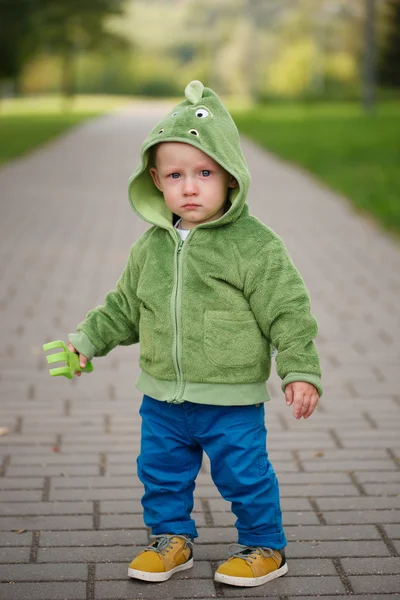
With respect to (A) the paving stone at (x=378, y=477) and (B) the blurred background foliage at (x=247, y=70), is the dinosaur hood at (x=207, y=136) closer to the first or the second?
(A) the paving stone at (x=378, y=477)

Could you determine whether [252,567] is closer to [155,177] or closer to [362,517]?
[362,517]

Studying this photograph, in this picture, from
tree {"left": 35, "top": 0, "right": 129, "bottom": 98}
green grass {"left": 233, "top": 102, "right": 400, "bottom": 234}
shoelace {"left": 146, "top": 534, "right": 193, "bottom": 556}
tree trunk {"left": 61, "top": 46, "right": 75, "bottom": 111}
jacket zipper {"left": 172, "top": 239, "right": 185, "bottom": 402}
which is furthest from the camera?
tree trunk {"left": 61, "top": 46, "right": 75, "bottom": 111}

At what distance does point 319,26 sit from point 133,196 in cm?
8524

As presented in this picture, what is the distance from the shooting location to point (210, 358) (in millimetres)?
3102

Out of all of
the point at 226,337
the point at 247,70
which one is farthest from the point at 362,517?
the point at 247,70

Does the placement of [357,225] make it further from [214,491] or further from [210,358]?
[210,358]

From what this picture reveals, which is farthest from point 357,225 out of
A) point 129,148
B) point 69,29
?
point 69,29

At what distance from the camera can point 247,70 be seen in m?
95.8

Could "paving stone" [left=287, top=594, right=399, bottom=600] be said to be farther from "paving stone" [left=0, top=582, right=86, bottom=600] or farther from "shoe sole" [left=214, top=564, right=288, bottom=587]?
"paving stone" [left=0, top=582, right=86, bottom=600]

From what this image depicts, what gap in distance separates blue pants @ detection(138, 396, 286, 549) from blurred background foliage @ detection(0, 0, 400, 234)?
8745mm

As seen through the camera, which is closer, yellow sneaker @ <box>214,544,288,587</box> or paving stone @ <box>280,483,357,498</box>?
yellow sneaker @ <box>214,544,288,587</box>

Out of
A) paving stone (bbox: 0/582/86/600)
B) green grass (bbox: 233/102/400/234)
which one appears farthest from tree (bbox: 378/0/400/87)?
paving stone (bbox: 0/582/86/600)

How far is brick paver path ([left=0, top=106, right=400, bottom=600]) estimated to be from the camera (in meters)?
3.26

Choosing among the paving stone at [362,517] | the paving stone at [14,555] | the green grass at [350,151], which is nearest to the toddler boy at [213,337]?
the paving stone at [14,555]
